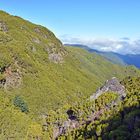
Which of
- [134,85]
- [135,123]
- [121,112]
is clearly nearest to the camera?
[135,123]

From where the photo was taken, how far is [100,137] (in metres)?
114

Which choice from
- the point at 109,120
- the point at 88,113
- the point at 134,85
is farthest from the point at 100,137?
the point at 134,85

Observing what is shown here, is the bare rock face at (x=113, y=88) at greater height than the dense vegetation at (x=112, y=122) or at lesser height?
greater

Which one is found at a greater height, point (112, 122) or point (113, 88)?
point (113, 88)

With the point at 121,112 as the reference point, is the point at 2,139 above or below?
below

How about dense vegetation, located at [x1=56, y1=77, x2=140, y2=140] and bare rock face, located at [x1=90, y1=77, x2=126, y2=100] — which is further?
bare rock face, located at [x1=90, y1=77, x2=126, y2=100]

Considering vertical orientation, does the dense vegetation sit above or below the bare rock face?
below

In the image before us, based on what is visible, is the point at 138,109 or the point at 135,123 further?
the point at 138,109

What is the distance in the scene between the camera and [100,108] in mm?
140250

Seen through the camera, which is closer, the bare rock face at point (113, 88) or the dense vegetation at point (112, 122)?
the dense vegetation at point (112, 122)

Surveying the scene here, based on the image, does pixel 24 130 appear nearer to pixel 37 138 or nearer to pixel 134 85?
pixel 37 138

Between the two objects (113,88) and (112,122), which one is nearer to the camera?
(112,122)

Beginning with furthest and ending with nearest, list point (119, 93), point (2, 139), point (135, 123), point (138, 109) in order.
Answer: point (119, 93)
point (2, 139)
point (138, 109)
point (135, 123)

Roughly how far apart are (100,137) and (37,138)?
112 ft
